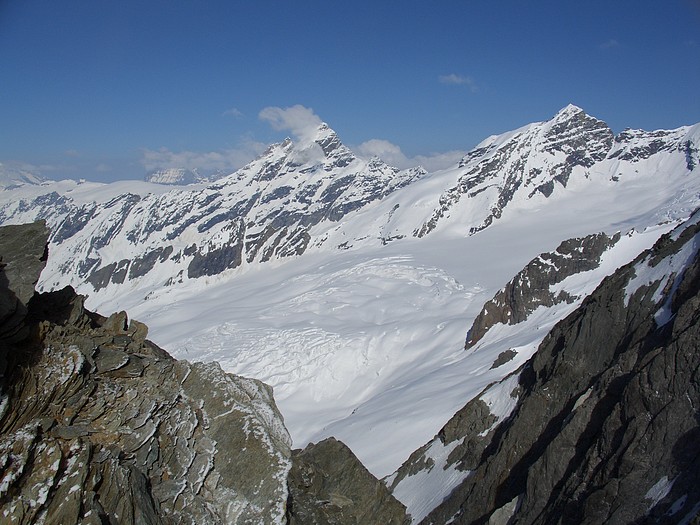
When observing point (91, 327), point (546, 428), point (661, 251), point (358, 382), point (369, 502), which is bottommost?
point (358, 382)

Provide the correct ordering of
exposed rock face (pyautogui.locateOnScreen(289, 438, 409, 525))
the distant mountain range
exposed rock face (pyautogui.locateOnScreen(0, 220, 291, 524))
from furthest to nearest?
1. the distant mountain range
2. exposed rock face (pyautogui.locateOnScreen(289, 438, 409, 525))
3. exposed rock face (pyautogui.locateOnScreen(0, 220, 291, 524))

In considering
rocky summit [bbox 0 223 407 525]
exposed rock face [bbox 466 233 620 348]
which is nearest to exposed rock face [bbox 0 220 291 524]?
rocky summit [bbox 0 223 407 525]

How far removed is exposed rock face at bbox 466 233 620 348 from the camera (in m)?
76.4

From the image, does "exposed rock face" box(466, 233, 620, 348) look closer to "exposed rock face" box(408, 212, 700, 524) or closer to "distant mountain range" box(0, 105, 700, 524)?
"distant mountain range" box(0, 105, 700, 524)

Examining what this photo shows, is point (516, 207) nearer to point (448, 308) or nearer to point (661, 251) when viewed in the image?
point (448, 308)

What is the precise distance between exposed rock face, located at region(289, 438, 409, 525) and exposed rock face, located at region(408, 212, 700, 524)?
580 cm

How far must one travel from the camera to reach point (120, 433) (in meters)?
13.8

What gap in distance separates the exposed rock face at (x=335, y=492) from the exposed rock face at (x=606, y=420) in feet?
19.0

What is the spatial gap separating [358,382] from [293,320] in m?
31.6

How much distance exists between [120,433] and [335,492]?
6.77 metres

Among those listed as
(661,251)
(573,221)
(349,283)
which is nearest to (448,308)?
(349,283)

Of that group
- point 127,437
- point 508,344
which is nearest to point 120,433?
point 127,437

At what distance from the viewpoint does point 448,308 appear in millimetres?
114375

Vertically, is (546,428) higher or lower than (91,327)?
lower
